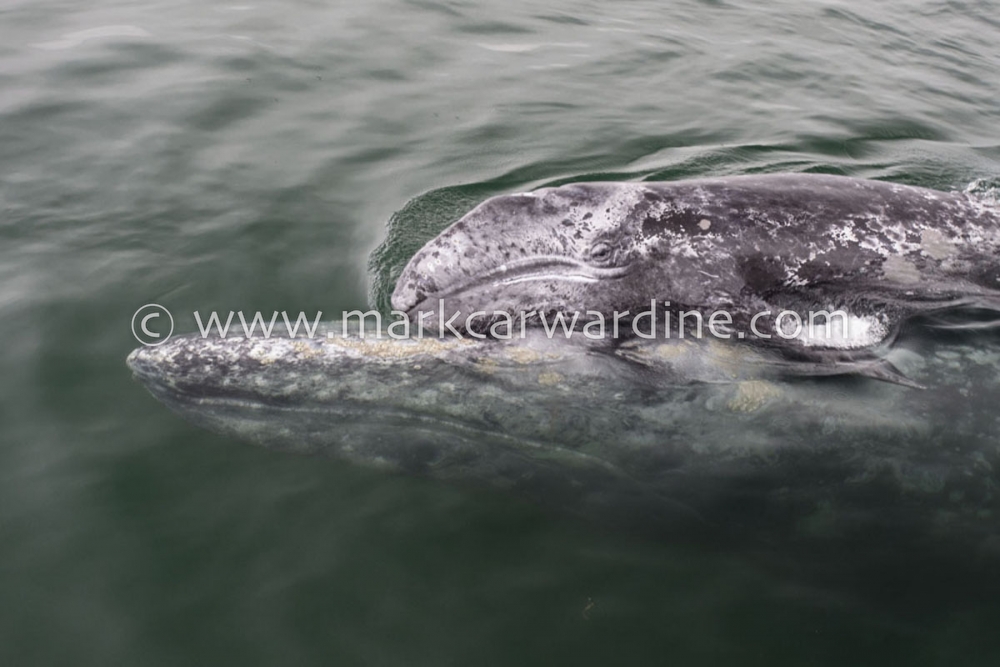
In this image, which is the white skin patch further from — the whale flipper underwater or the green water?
the green water

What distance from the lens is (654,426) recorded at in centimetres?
444

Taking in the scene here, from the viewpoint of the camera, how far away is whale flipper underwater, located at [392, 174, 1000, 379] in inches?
176

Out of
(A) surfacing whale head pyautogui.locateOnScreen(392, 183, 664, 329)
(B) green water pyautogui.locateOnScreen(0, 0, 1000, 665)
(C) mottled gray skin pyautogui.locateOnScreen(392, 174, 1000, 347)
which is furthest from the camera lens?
(A) surfacing whale head pyautogui.locateOnScreen(392, 183, 664, 329)

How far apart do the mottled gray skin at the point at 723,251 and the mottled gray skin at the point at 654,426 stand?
289mm

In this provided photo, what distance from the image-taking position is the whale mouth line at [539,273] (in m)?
4.64

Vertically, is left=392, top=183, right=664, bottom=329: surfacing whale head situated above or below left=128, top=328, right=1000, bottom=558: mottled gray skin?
above

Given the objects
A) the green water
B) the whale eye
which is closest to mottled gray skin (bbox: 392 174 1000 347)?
the whale eye

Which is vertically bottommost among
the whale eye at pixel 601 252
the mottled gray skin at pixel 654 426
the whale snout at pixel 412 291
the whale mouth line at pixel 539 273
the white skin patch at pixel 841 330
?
the mottled gray skin at pixel 654 426

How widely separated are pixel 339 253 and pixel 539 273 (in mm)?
2810

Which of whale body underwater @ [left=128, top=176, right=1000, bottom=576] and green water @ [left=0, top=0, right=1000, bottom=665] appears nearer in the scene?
green water @ [left=0, top=0, right=1000, bottom=665]

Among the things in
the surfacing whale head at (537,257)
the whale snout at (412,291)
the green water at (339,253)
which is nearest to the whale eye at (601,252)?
the surfacing whale head at (537,257)

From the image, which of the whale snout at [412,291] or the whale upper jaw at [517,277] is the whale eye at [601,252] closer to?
the whale upper jaw at [517,277]

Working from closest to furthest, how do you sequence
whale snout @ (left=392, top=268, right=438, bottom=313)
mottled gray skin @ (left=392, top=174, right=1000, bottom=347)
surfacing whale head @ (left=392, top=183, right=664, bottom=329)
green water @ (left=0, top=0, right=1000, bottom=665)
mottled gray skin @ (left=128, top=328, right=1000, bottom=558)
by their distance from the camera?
1. green water @ (left=0, top=0, right=1000, bottom=665)
2. mottled gray skin @ (left=128, top=328, right=1000, bottom=558)
3. mottled gray skin @ (left=392, top=174, right=1000, bottom=347)
4. surfacing whale head @ (left=392, top=183, right=664, bottom=329)
5. whale snout @ (left=392, top=268, right=438, bottom=313)

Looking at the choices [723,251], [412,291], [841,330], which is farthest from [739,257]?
[412,291]
